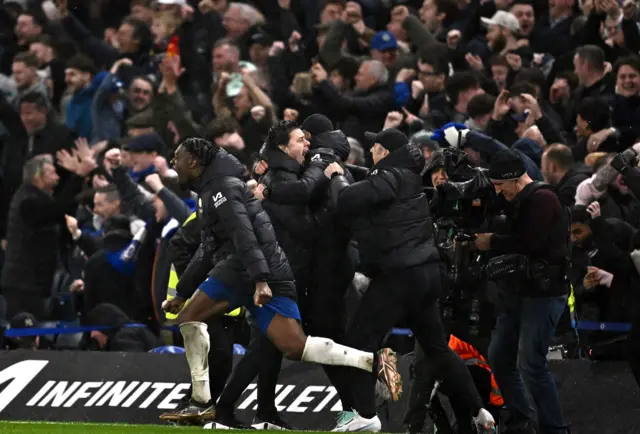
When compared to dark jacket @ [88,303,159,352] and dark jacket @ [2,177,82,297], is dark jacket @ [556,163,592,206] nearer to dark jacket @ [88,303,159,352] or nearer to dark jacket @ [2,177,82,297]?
dark jacket @ [88,303,159,352]

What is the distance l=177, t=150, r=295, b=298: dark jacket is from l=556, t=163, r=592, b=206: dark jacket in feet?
9.95

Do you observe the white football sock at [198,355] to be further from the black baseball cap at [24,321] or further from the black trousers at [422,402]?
the black baseball cap at [24,321]

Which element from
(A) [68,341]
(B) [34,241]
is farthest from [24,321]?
(B) [34,241]

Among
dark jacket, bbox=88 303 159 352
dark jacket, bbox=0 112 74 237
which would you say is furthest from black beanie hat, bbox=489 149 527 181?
dark jacket, bbox=0 112 74 237

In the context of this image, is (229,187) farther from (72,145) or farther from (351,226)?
(72,145)

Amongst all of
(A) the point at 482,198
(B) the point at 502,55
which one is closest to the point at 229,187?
(A) the point at 482,198

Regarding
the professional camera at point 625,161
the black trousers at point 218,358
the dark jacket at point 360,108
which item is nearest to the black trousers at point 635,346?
the professional camera at point 625,161

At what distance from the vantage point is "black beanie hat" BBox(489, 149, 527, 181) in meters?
11.5

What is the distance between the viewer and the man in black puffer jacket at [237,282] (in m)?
11.7

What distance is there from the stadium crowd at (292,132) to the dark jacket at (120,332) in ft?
0.07

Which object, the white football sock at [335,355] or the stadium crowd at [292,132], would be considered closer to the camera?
the white football sock at [335,355]

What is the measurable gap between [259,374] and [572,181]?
3.37 metres

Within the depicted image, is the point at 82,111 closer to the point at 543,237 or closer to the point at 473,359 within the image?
the point at 473,359

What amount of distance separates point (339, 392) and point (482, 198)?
196 centimetres
